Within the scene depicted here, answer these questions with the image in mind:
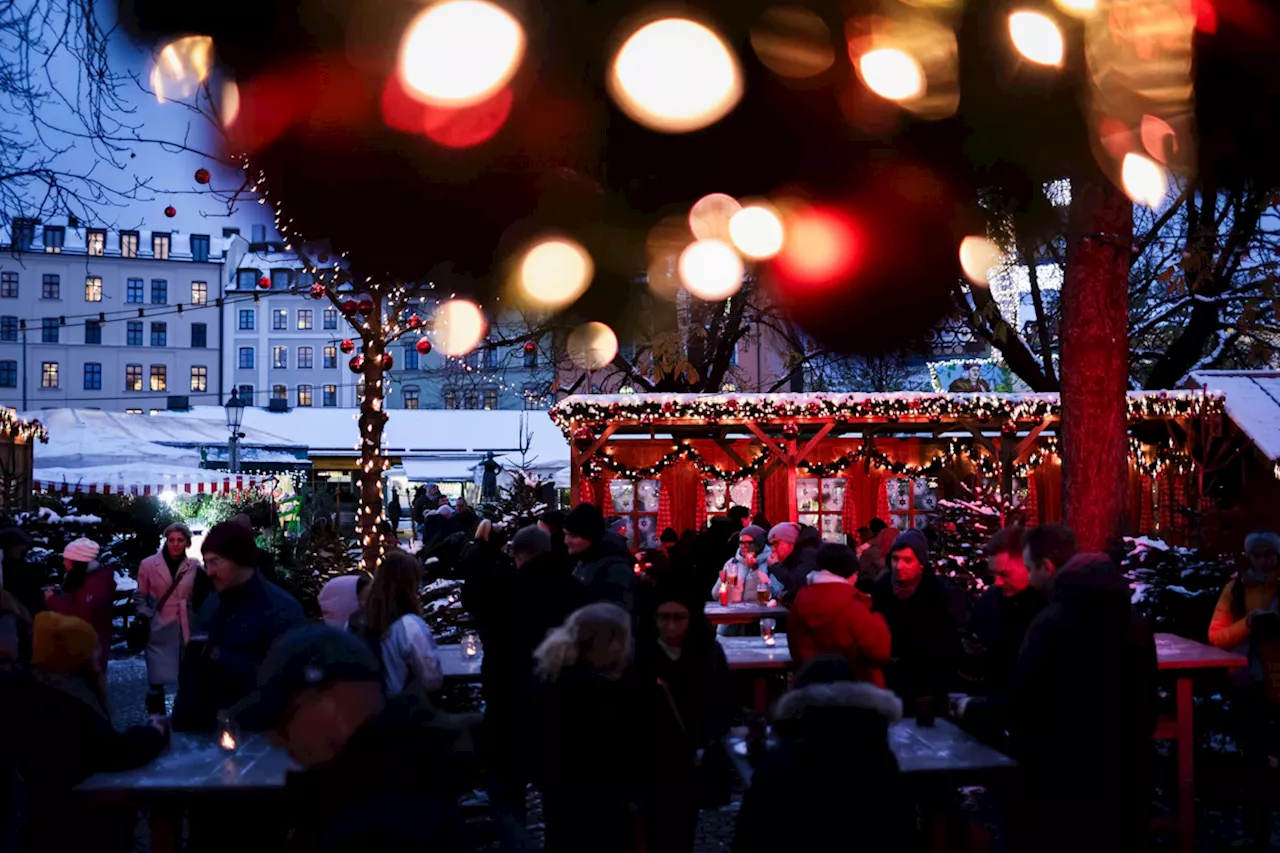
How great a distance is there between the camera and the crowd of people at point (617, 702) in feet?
8.62

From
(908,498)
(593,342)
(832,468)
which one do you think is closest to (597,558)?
(593,342)

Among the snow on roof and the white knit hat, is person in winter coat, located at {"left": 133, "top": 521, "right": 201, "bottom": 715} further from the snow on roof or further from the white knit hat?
the snow on roof

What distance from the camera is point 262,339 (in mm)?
66938

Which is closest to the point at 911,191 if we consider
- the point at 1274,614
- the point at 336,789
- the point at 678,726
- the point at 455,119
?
the point at 455,119

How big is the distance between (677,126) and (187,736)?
14.1 feet

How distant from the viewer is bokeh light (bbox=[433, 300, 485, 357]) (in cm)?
156

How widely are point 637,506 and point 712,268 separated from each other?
17859 millimetres

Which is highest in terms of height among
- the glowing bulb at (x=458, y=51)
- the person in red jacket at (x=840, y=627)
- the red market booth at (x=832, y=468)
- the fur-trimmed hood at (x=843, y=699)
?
the glowing bulb at (x=458, y=51)

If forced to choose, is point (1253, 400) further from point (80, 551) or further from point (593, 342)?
point (593, 342)

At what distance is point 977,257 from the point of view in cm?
155

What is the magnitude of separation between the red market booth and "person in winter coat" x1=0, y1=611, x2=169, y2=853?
42.6 feet

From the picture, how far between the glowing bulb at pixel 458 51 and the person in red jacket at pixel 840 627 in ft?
14.7

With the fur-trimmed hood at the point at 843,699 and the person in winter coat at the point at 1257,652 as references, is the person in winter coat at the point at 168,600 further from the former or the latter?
the fur-trimmed hood at the point at 843,699

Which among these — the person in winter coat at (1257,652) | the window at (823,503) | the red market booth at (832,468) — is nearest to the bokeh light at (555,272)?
the person in winter coat at (1257,652)
